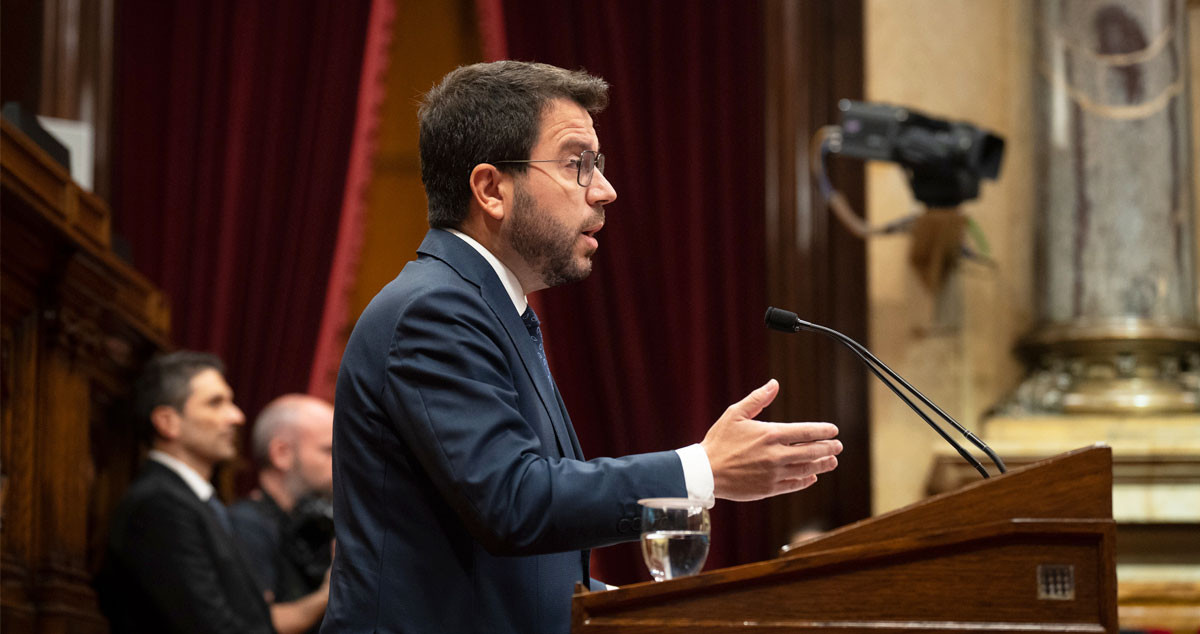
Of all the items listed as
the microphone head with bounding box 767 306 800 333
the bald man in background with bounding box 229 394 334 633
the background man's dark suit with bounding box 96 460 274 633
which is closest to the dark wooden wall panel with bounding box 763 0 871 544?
the bald man in background with bounding box 229 394 334 633

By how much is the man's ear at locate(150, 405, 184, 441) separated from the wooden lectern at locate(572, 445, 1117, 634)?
2.85 meters

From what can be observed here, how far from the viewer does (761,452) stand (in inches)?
64.2

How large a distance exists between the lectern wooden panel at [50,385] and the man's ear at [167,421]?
18 cm

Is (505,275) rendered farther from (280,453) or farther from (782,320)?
(280,453)

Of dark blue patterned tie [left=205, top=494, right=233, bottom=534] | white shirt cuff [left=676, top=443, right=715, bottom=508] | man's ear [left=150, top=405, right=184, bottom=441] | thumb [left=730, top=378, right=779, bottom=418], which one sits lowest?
dark blue patterned tie [left=205, top=494, right=233, bottom=534]

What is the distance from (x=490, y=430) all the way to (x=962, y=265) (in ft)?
12.9

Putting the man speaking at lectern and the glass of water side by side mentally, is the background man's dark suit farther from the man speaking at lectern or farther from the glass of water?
the glass of water

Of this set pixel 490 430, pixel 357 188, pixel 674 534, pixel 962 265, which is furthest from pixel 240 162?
pixel 674 534

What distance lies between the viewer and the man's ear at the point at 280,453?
476 cm

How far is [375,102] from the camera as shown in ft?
19.0

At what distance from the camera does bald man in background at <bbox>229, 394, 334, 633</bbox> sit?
4342 mm

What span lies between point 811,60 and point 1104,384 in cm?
163

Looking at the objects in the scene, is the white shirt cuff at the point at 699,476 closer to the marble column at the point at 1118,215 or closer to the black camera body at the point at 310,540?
the black camera body at the point at 310,540

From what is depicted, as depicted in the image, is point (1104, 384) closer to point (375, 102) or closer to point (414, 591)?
point (375, 102)
